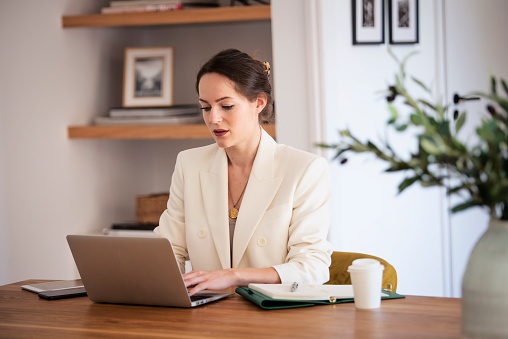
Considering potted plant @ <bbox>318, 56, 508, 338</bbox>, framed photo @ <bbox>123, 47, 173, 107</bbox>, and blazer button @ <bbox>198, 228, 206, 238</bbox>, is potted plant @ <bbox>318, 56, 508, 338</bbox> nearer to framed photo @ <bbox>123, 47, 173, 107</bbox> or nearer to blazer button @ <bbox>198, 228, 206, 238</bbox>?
blazer button @ <bbox>198, 228, 206, 238</bbox>

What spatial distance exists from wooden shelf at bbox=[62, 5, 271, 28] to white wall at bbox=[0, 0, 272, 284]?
15 centimetres

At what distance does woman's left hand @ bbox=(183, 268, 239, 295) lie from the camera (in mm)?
1995

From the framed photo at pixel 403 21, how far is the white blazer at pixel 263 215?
1.41 m

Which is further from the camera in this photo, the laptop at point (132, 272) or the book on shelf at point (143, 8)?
the book on shelf at point (143, 8)

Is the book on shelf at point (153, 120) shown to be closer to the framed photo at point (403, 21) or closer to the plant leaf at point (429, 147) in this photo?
the framed photo at point (403, 21)

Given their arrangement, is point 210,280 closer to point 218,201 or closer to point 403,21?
point 218,201

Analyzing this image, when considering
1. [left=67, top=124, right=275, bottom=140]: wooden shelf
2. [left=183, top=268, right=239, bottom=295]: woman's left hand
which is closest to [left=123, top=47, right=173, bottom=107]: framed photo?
[left=67, top=124, right=275, bottom=140]: wooden shelf

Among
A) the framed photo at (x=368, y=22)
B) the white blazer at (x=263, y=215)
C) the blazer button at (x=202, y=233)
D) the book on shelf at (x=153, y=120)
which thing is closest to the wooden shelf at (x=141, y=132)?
the book on shelf at (x=153, y=120)

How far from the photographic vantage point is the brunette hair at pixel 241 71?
8.20ft

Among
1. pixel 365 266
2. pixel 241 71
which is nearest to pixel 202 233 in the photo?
pixel 241 71

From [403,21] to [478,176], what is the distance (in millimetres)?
2577

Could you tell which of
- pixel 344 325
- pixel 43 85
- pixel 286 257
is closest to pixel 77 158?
pixel 43 85

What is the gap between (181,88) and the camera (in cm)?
418

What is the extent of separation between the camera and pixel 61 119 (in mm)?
3709
